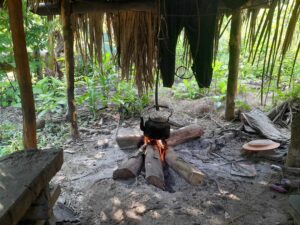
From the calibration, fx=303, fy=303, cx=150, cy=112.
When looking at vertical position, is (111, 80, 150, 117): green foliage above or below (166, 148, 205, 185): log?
above

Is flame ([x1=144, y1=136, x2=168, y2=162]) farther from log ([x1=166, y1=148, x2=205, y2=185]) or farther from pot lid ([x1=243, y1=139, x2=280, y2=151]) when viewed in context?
pot lid ([x1=243, y1=139, x2=280, y2=151])

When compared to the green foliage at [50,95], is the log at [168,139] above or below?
below

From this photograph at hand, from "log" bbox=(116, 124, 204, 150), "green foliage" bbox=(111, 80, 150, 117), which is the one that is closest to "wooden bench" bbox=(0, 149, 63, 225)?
"log" bbox=(116, 124, 204, 150)

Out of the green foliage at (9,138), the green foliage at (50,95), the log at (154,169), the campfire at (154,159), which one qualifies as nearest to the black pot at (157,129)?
the campfire at (154,159)

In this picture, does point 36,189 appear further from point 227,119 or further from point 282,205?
point 227,119

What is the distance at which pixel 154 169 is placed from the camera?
126 inches

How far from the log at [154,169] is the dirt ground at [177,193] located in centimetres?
7

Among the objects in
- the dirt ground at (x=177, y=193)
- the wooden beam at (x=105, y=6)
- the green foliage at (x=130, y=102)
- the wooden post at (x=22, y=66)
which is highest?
the wooden beam at (x=105, y=6)

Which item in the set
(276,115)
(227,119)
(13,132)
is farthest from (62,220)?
(276,115)

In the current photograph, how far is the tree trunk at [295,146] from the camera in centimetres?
327

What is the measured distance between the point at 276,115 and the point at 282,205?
2387 millimetres

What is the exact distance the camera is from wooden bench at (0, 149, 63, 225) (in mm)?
1610

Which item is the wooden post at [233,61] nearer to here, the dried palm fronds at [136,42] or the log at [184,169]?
the dried palm fronds at [136,42]

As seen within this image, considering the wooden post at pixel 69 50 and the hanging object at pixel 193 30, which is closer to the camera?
the hanging object at pixel 193 30
